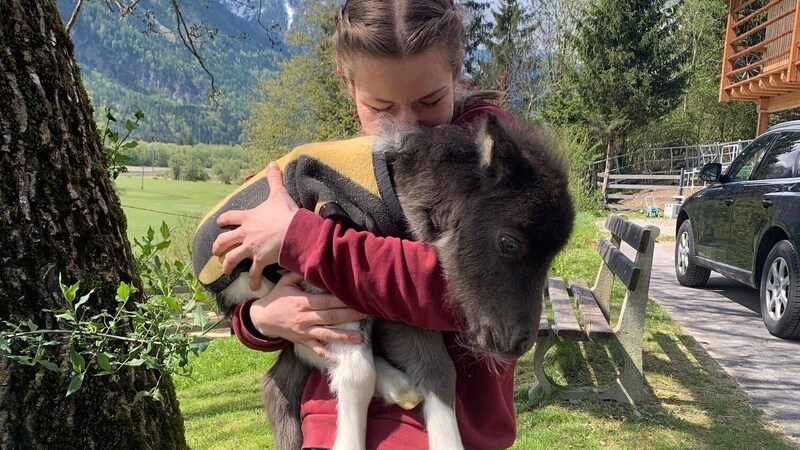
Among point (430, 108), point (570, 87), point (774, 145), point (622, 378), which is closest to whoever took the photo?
point (430, 108)

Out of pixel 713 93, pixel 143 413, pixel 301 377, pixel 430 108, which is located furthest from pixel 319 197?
pixel 713 93

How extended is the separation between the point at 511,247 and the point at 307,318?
25.3 inches

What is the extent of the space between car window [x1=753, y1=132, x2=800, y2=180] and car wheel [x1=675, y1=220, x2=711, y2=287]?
6.47 ft

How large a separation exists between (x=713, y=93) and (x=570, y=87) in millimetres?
11087

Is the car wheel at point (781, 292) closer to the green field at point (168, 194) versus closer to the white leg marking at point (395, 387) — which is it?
the white leg marking at point (395, 387)

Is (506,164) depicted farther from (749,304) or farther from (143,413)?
(749,304)

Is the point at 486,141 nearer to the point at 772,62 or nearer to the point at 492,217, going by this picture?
the point at 492,217

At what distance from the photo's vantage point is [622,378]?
17.3ft

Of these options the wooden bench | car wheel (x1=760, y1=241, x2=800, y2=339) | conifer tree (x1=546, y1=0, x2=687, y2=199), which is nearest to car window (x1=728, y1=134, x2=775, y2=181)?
car wheel (x1=760, y1=241, x2=800, y2=339)

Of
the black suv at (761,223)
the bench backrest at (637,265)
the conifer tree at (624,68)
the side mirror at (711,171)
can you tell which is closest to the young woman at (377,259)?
the bench backrest at (637,265)

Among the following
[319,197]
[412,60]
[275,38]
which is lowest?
[319,197]

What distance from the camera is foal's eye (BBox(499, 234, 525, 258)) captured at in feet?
5.59

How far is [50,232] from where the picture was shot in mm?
2045

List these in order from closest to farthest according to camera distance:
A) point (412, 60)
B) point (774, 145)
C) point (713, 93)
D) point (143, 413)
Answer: point (412, 60) → point (143, 413) → point (774, 145) → point (713, 93)
